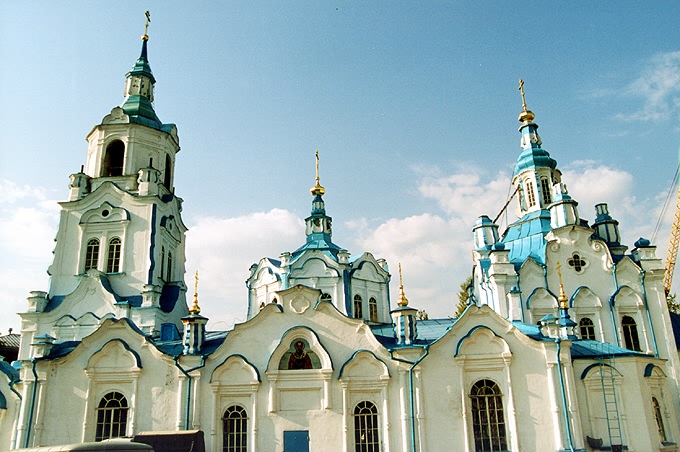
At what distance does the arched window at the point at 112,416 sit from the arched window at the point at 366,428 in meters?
8.07

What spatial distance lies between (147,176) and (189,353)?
10.4 metres

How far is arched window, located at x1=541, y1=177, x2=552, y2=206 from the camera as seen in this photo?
30173 mm

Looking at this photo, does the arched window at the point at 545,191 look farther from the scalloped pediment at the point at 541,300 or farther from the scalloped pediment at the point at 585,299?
the scalloped pediment at the point at 541,300

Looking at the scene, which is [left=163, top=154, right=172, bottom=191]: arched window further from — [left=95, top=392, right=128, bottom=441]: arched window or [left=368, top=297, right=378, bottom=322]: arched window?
[left=95, top=392, right=128, bottom=441]: arched window

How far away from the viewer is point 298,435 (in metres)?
19.7

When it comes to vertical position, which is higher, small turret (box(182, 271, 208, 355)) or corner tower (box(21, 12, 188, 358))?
corner tower (box(21, 12, 188, 358))

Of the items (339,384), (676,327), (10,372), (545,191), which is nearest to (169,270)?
(10,372)

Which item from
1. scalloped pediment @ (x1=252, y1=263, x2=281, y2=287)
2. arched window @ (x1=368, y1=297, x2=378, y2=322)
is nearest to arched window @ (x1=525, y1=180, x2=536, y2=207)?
arched window @ (x1=368, y1=297, x2=378, y2=322)

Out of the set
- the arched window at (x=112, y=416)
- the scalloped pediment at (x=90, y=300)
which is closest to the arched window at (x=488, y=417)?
the arched window at (x=112, y=416)

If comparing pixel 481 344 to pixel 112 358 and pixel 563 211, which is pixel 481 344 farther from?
pixel 112 358

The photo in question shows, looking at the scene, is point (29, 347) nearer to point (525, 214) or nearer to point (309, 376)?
point (309, 376)

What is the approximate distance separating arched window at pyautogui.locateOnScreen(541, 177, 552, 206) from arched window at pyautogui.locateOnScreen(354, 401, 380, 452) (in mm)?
15817

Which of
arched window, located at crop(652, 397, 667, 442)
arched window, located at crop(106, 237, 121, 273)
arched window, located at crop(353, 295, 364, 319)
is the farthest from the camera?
arched window, located at crop(353, 295, 364, 319)

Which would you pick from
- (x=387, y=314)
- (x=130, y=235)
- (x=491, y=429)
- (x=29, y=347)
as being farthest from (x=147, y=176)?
(x=491, y=429)
